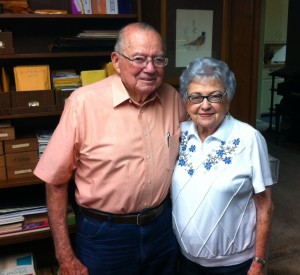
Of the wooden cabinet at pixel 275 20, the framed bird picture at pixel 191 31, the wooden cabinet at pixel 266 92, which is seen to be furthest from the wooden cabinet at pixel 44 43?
the wooden cabinet at pixel 275 20

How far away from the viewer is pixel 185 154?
1503 mm

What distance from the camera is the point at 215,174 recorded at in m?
1.38

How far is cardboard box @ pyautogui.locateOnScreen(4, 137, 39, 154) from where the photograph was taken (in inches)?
80.1

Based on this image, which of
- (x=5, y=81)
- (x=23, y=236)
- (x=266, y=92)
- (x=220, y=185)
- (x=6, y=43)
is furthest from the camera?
(x=266, y=92)

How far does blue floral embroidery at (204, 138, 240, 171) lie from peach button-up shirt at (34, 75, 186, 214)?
7.2 inches

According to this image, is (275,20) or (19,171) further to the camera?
(275,20)

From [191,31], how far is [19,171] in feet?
4.20

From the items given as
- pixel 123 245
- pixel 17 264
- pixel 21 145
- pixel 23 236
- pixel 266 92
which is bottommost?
pixel 17 264

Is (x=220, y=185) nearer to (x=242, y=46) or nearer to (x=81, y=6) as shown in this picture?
(x=242, y=46)

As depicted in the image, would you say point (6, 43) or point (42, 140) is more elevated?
point (6, 43)

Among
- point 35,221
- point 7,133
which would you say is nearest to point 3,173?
point 7,133

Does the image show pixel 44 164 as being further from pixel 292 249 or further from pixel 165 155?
pixel 292 249

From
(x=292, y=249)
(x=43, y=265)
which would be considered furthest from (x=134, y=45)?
(x=292, y=249)

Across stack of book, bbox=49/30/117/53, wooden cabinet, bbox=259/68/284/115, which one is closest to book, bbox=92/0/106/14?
stack of book, bbox=49/30/117/53
